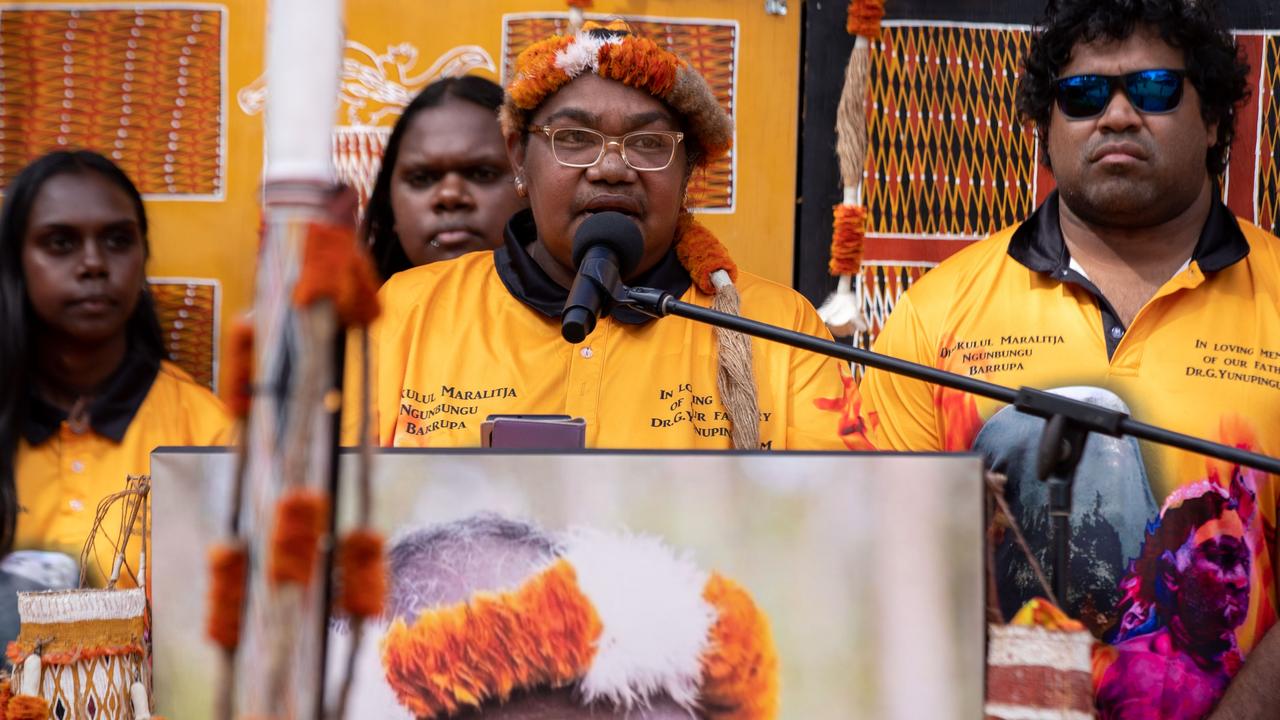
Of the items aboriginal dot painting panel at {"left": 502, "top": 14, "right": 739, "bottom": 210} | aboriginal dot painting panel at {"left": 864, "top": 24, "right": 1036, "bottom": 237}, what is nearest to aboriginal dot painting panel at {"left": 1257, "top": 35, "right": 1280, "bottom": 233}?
aboriginal dot painting panel at {"left": 864, "top": 24, "right": 1036, "bottom": 237}

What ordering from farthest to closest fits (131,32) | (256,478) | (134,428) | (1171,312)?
(131,32)
(134,428)
(1171,312)
(256,478)

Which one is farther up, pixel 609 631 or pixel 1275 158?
pixel 1275 158

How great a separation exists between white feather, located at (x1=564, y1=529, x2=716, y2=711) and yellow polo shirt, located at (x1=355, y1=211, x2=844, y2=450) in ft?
3.23

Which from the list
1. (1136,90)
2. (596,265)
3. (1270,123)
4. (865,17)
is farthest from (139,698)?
(1270,123)

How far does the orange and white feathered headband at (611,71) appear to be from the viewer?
9.07 ft

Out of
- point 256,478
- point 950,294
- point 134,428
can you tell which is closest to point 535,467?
point 256,478

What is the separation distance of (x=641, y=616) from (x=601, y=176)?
50.4 inches

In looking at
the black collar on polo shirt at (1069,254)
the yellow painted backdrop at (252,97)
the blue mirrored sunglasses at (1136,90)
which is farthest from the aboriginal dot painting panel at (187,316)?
the blue mirrored sunglasses at (1136,90)

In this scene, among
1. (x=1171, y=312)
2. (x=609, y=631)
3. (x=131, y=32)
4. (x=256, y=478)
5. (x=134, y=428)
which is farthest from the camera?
(x=131, y=32)

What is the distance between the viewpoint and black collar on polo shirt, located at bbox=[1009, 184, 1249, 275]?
287 centimetres

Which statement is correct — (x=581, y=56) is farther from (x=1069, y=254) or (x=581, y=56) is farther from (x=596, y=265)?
(x=1069, y=254)

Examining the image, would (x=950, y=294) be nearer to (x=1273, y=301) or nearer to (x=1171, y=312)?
(x=1171, y=312)

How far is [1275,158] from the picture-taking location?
3.64 metres

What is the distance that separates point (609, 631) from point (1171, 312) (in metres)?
1.70
